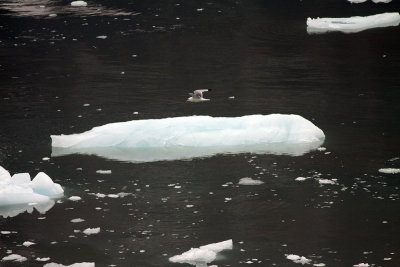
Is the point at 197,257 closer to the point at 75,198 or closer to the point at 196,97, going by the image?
the point at 75,198

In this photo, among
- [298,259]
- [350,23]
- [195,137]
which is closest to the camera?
[298,259]

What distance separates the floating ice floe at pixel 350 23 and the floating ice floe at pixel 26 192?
453 inches

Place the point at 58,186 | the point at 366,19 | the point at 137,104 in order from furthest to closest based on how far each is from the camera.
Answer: the point at 366,19 < the point at 137,104 < the point at 58,186

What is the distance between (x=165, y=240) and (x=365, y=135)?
463 cm

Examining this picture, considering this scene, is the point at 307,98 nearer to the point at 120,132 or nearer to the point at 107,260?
the point at 120,132

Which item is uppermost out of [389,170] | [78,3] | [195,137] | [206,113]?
[78,3]

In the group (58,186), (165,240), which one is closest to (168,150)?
(58,186)

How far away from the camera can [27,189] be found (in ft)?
35.1

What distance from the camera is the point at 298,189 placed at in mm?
10859

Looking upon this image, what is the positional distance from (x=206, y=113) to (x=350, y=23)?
326 inches

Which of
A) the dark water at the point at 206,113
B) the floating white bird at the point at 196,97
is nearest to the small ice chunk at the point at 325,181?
the dark water at the point at 206,113

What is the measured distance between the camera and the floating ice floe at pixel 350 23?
21.3m

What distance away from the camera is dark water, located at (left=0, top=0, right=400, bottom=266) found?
31.1ft

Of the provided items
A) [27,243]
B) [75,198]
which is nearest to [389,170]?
[75,198]
